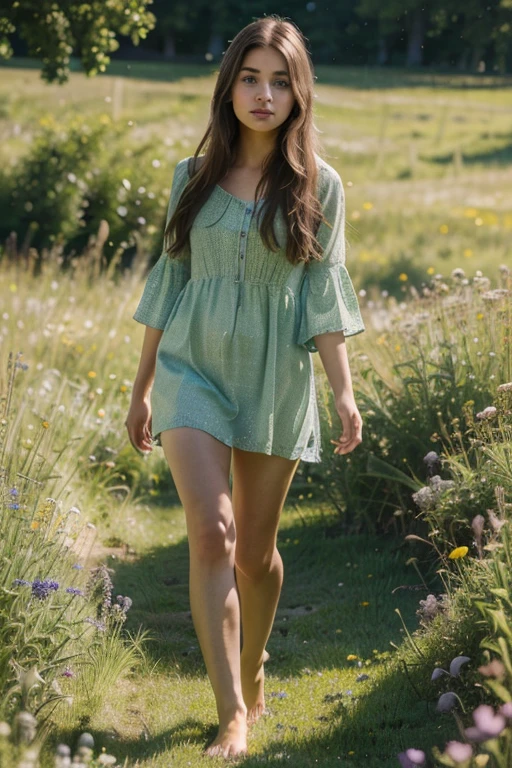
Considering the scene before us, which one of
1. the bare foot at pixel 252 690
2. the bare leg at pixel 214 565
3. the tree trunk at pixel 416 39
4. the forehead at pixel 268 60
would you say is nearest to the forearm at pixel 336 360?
the bare leg at pixel 214 565

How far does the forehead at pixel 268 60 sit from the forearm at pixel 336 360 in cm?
76

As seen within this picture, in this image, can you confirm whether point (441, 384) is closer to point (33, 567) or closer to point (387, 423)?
point (387, 423)

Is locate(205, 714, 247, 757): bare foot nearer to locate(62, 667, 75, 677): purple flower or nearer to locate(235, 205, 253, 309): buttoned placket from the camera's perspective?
locate(62, 667, 75, 677): purple flower

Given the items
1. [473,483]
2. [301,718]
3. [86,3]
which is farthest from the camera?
[86,3]

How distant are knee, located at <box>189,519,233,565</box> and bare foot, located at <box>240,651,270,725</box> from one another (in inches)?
21.4

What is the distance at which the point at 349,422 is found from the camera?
11.0ft

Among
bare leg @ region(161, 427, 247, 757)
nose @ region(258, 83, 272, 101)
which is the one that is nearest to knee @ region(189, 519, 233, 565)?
bare leg @ region(161, 427, 247, 757)

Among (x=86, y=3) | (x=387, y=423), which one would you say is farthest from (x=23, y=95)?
(x=387, y=423)

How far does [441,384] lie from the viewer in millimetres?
4895

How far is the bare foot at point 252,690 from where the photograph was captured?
3.55m

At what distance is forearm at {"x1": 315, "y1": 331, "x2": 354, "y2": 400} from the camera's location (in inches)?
132

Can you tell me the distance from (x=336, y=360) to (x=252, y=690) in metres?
1.04

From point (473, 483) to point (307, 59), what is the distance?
1552 millimetres

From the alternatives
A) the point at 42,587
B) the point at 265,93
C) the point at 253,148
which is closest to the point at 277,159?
the point at 253,148
